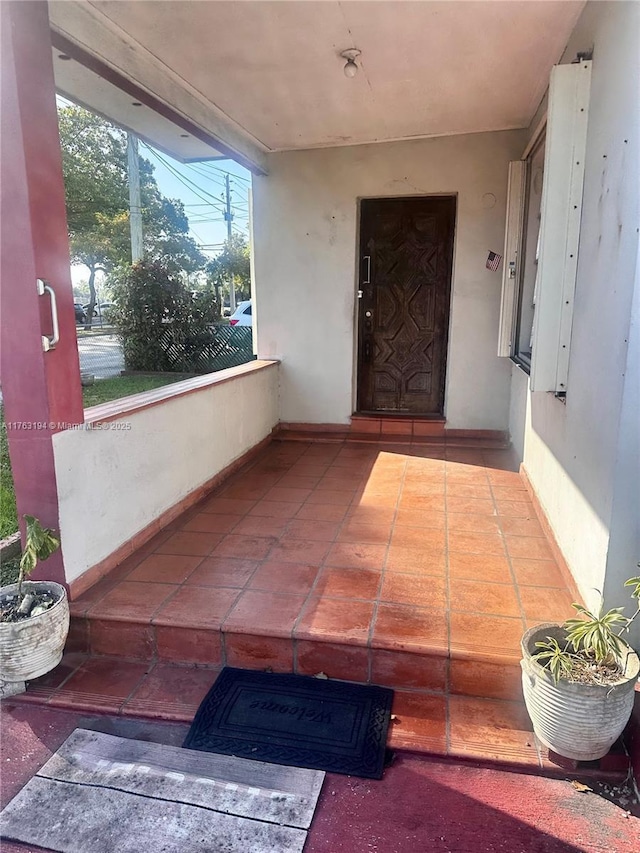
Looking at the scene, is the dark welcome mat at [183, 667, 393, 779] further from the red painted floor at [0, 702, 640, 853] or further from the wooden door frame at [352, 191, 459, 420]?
the wooden door frame at [352, 191, 459, 420]

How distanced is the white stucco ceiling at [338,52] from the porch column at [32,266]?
69 centimetres

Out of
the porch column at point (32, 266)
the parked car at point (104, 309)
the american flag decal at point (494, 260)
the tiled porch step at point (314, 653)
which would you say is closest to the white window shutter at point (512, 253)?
the american flag decal at point (494, 260)

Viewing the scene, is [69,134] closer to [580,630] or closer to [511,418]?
[511,418]

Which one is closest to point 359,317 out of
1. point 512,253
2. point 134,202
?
point 512,253

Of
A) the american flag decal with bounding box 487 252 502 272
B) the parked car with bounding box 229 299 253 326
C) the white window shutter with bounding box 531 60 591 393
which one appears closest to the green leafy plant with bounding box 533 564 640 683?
the white window shutter with bounding box 531 60 591 393

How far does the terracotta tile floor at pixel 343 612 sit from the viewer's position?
170 centimetres

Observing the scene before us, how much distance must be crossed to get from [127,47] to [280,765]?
3059 millimetres

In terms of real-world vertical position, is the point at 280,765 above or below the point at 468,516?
below

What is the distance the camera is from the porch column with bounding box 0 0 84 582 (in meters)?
1.65

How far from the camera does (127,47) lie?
8.17ft

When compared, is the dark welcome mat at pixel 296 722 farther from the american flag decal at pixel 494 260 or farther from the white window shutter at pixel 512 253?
the american flag decal at pixel 494 260

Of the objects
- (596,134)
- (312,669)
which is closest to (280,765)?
(312,669)

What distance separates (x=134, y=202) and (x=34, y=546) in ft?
28.9

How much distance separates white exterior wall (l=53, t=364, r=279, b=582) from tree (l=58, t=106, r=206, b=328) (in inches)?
265
